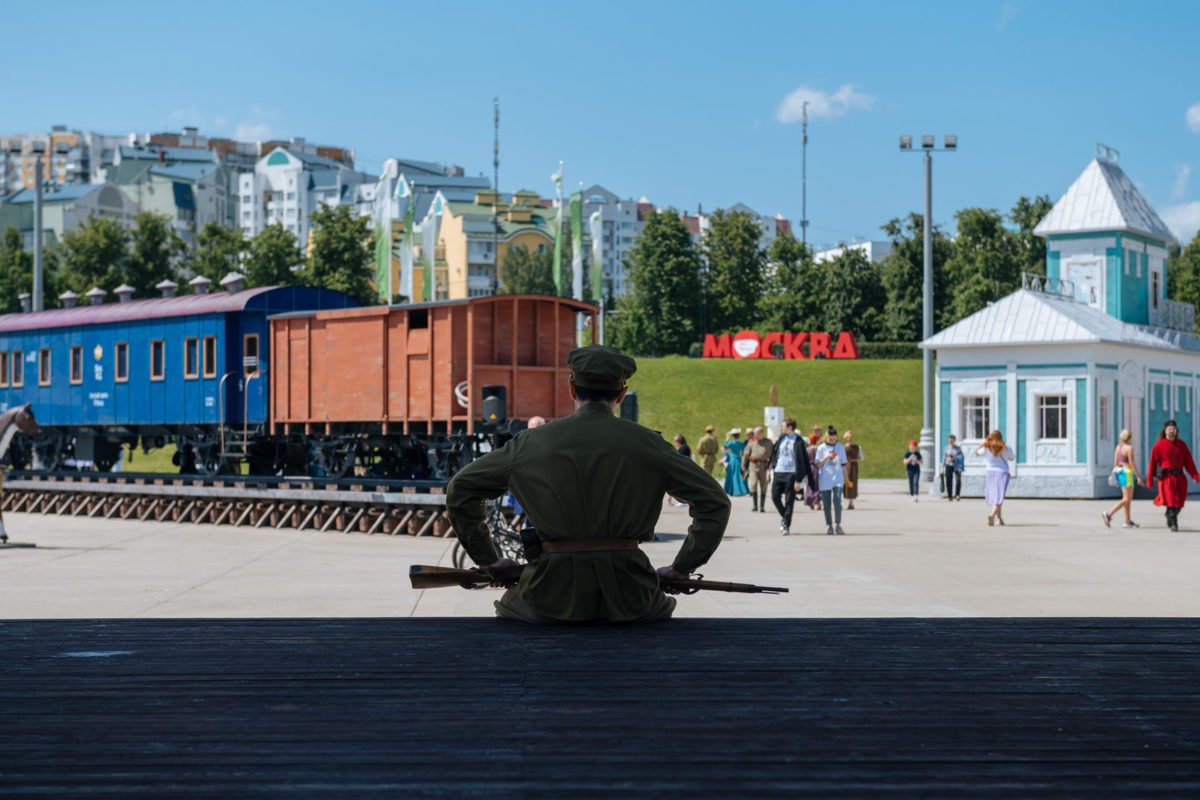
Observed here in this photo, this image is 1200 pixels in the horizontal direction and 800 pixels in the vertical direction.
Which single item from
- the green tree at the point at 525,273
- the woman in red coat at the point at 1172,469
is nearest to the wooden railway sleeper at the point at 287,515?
the woman in red coat at the point at 1172,469

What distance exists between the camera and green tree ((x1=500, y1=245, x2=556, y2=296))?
11862 cm

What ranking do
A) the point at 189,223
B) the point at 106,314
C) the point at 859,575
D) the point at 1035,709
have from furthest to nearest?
the point at 189,223
the point at 106,314
the point at 859,575
the point at 1035,709

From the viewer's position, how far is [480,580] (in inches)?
211

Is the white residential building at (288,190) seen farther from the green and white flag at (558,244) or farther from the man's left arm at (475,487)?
the man's left arm at (475,487)

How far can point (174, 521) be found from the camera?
2523 cm

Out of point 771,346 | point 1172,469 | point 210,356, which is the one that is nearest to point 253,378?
point 210,356

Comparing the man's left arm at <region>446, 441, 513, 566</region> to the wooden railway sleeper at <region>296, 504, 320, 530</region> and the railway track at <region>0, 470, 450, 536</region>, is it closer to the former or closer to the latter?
the railway track at <region>0, 470, 450, 536</region>

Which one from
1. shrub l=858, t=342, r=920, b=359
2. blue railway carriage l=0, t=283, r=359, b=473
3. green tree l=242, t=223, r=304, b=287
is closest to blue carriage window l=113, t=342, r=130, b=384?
blue railway carriage l=0, t=283, r=359, b=473

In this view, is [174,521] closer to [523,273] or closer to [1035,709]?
[1035,709]

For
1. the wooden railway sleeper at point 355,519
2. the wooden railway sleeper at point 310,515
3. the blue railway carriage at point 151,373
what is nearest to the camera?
the wooden railway sleeper at point 355,519

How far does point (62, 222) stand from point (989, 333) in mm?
120083

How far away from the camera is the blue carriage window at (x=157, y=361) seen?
28562 mm

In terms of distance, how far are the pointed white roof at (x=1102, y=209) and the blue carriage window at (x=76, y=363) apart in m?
24.7

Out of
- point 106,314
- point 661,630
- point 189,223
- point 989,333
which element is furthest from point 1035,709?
point 189,223
